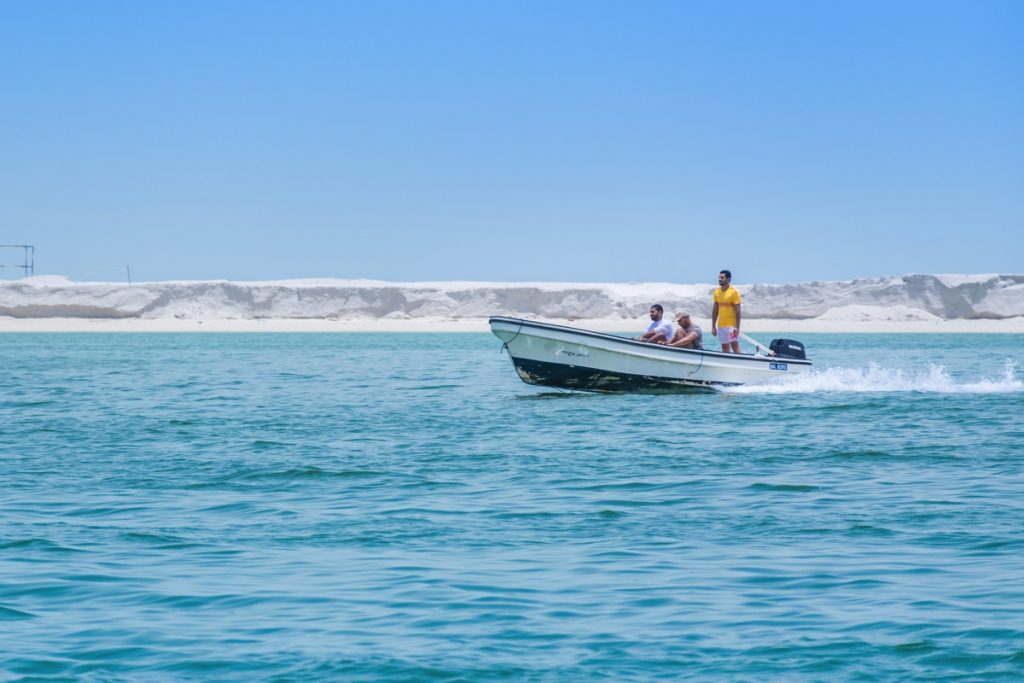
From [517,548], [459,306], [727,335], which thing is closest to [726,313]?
[727,335]

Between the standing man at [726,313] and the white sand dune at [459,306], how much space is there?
233 feet

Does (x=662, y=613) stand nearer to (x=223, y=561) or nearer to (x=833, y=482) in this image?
(x=223, y=561)

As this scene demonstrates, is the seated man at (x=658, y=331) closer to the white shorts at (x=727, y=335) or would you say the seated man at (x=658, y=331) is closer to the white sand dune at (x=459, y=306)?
the white shorts at (x=727, y=335)

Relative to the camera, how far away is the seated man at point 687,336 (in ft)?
79.0

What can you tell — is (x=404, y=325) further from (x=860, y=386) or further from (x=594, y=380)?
(x=594, y=380)

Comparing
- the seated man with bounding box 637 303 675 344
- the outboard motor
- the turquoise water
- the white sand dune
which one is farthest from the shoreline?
the turquoise water

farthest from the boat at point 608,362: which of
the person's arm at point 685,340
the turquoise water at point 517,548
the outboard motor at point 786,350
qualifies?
the turquoise water at point 517,548

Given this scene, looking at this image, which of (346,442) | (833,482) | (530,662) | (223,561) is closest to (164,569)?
(223,561)

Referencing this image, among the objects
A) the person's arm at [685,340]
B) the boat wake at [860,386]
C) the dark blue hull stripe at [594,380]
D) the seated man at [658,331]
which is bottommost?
the boat wake at [860,386]

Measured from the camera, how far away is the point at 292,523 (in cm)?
1059

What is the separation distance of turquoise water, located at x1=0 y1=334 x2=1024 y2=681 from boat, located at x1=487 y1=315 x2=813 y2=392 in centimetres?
362

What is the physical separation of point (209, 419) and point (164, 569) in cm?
1249

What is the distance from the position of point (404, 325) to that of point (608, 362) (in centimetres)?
7922

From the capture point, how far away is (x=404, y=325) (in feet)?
336
